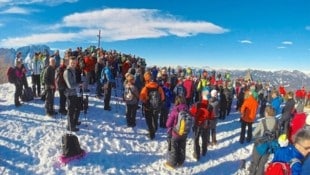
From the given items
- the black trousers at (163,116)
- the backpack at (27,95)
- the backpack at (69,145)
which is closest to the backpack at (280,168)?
the backpack at (69,145)

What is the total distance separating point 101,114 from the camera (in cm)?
1920

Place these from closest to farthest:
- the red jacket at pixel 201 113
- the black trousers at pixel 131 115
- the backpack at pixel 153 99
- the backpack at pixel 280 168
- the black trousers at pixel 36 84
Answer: the backpack at pixel 280 168
the red jacket at pixel 201 113
the backpack at pixel 153 99
the black trousers at pixel 131 115
the black trousers at pixel 36 84

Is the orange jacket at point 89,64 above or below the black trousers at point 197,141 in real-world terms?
above

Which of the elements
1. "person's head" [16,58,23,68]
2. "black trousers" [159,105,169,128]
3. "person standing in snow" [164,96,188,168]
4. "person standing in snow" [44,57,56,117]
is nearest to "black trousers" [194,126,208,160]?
"person standing in snow" [164,96,188,168]

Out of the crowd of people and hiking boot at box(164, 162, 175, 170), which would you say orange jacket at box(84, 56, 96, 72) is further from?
hiking boot at box(164, 162, 175, 170)

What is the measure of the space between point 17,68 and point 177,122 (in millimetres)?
8874

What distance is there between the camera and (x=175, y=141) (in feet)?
47.3

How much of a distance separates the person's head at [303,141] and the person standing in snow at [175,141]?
296 inches

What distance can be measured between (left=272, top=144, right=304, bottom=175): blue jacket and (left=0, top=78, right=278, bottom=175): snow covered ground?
688cm

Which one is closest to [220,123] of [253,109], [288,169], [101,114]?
[253,109]

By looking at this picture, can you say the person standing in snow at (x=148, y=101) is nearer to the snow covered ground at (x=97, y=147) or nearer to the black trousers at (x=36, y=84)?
the snow covered ground at (x=97, y=147)

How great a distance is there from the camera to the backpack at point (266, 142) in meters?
12.3

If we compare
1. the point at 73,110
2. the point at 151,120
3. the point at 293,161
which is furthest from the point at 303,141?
the point at 73,110

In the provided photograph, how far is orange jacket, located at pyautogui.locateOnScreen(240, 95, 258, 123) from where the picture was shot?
56.0ft
